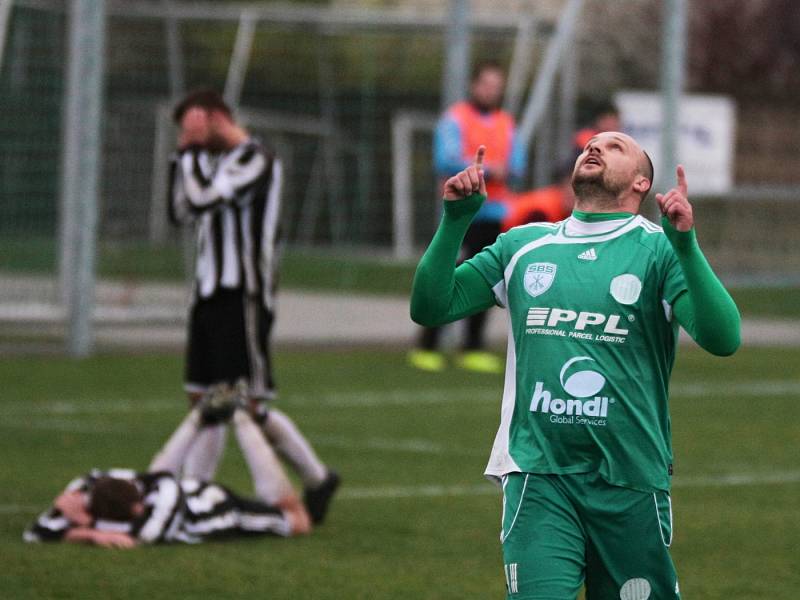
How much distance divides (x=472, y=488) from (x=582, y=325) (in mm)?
4897

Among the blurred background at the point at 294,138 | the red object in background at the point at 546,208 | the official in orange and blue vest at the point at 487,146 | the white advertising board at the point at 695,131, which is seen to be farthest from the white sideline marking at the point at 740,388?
the white advertising board at the point at 695,131

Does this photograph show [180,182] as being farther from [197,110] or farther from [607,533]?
[607,533]

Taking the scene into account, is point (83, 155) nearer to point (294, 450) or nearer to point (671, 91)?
point (671, 91)

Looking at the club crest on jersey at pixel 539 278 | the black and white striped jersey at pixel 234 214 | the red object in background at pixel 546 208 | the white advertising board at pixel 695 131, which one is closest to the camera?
the club crest on jersey at pixel 539 278

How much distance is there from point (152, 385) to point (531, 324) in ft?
31.7

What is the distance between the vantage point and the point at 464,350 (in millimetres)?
16703

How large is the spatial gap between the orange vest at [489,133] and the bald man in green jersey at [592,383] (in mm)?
10368

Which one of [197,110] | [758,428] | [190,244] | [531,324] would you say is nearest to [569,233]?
[531,324]

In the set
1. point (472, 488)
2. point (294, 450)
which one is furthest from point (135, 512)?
point (472, 488)

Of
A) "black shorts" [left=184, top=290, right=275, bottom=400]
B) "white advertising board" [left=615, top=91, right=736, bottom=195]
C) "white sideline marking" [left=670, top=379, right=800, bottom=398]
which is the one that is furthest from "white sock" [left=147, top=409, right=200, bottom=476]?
"white advertising board" [left=615, top=91, right=736, bottom=195]

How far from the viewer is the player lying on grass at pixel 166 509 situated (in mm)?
8383

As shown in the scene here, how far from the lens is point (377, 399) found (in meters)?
14.2

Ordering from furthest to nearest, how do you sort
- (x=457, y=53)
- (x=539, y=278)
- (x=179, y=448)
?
1. (x=457, y=53)
2. (x=179, y=448)
3. (x=539, y=278)

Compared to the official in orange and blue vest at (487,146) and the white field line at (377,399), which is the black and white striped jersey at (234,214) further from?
the official in orange and blue vest at (487,146)
